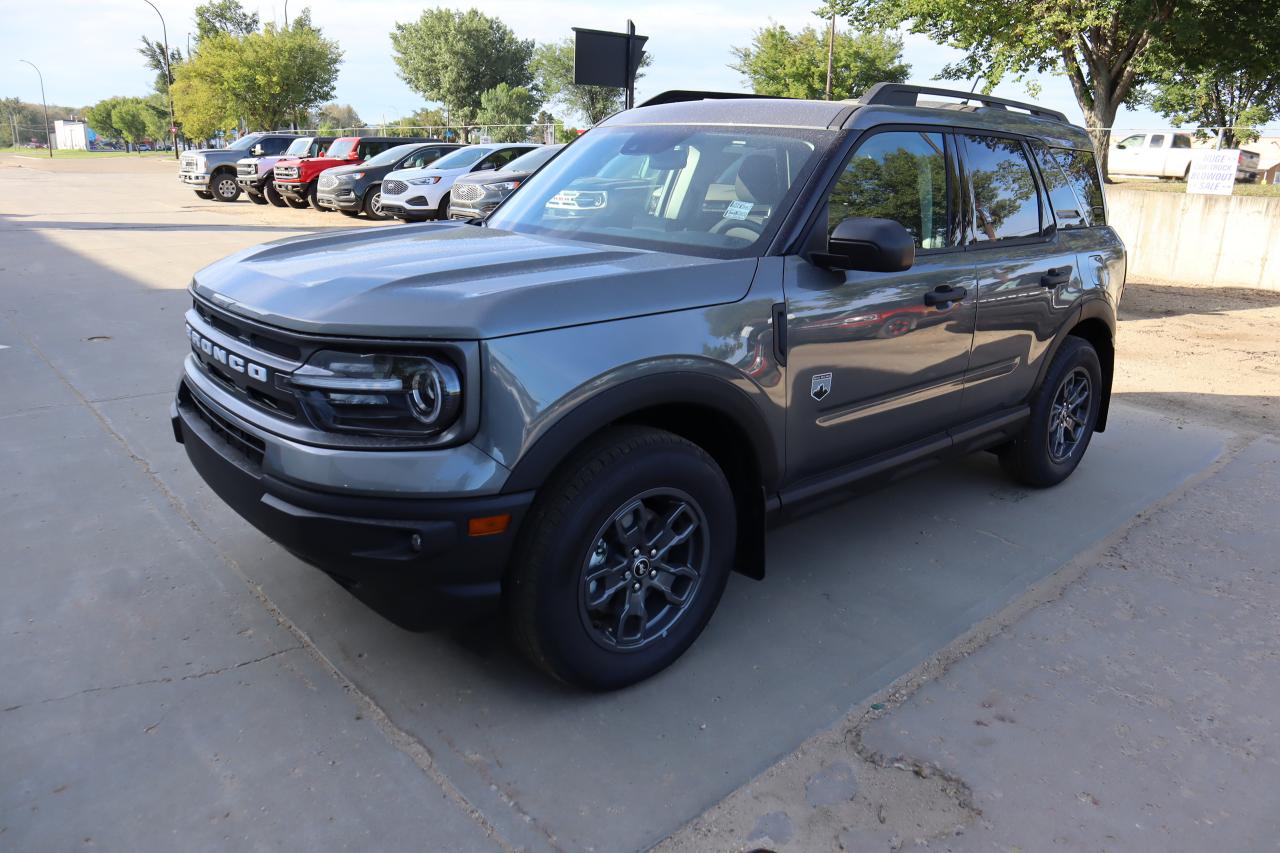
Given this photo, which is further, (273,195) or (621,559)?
(273,195)

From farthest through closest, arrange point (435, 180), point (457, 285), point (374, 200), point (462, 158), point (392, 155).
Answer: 1. point (392, 155)
2. point (374, 200)
3. point (462, 158)
4. point (435, 180)
5. point (457, 285)

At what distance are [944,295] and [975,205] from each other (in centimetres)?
→ 59

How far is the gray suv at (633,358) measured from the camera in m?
2.41

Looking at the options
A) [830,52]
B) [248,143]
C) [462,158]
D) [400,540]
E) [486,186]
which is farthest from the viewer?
[830,52]

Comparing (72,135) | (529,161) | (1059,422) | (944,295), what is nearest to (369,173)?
(529,161)

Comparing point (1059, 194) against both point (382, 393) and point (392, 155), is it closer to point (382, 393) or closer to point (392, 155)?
point (382, 393)

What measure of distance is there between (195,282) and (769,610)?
7.88 ft

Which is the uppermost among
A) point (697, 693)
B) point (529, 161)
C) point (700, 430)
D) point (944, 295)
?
point (529, 161)

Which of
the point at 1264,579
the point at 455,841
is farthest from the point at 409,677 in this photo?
the point at 1264,579

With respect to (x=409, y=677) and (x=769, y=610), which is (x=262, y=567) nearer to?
(x=409, y=677)

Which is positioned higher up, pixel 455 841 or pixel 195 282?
pixel 195 282

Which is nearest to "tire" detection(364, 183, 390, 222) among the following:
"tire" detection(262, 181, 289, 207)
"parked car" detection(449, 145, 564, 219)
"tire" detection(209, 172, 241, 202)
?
"parked car" detection(449, 145, 564, 219)

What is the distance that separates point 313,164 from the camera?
67.4ft

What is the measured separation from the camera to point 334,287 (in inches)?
103
